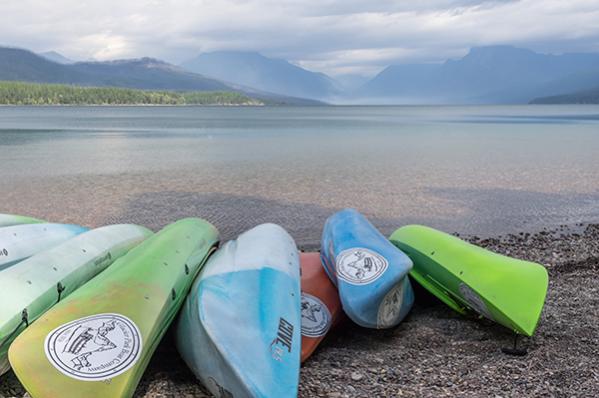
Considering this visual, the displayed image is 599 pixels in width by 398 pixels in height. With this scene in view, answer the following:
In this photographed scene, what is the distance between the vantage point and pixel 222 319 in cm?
403

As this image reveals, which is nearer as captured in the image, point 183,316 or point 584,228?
point 183,316

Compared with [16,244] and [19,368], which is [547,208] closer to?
[16,244]

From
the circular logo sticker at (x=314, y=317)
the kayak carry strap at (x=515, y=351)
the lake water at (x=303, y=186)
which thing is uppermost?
the circular logo sticker at (x=314, y=317)

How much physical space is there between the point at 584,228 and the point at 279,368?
10.2 meters

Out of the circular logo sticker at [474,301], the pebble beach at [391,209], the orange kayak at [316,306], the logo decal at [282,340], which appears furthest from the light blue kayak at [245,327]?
the circular logo sticker at [474,301]

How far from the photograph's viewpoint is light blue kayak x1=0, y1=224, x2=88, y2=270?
20.6 feet

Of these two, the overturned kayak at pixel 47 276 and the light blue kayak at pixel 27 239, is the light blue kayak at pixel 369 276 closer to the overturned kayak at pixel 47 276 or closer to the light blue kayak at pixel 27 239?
the overturned kayak at pixel 47 276

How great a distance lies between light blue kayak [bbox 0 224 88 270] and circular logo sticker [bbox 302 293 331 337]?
342cm

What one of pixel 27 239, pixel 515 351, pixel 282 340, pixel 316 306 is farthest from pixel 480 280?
pixel 27 239

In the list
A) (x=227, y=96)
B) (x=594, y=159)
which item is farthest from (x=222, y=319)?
(x=227, y=96)

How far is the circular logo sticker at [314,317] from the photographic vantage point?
5117 millimetres

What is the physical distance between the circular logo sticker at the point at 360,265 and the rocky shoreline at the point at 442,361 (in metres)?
0.64

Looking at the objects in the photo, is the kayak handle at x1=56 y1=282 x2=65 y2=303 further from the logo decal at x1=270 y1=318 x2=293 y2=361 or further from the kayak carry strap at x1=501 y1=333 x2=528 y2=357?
the kayak carry strap at x1=501 y1=333 x2=528 y2=357

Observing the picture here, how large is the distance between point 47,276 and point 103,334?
1.60 meters
